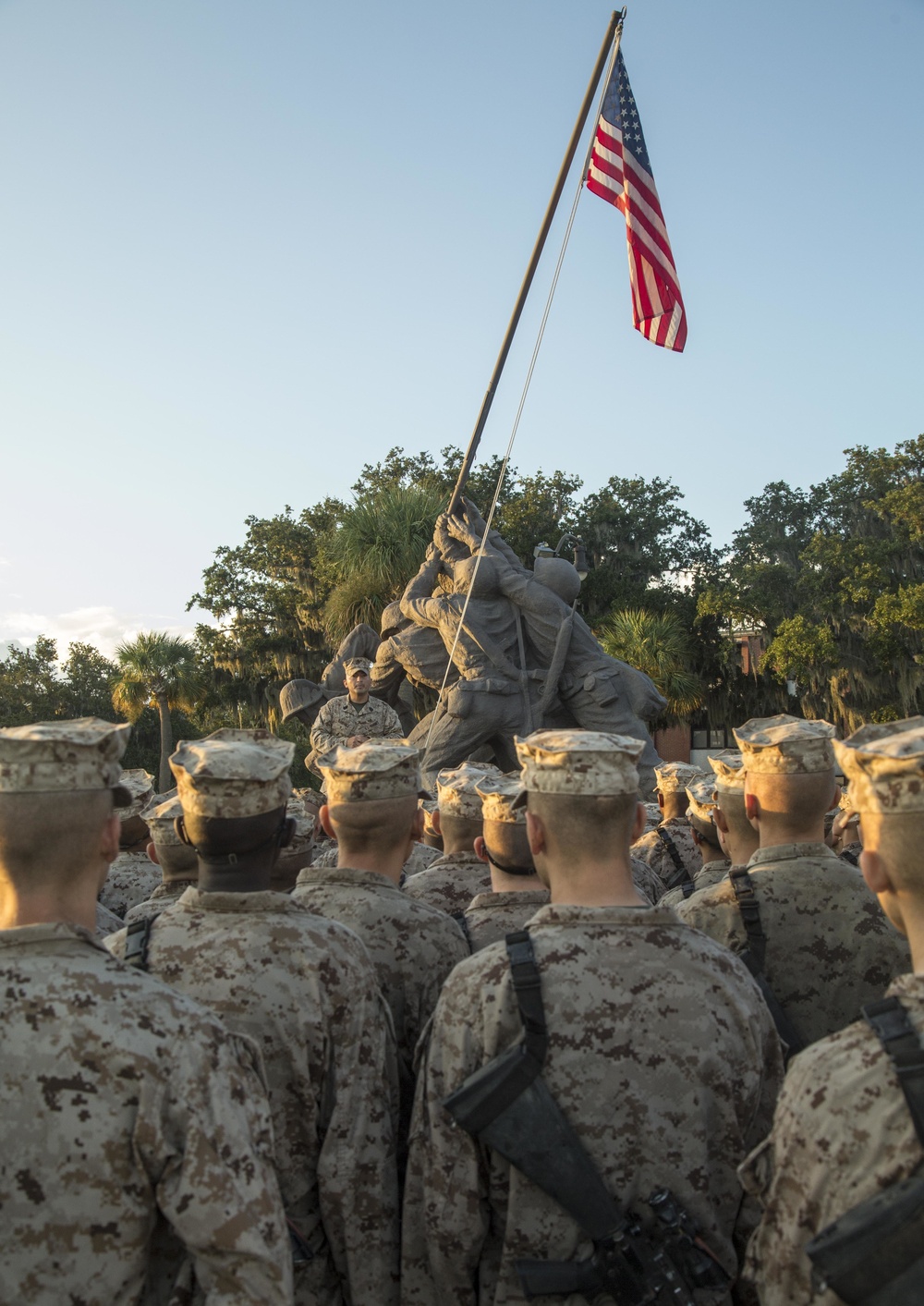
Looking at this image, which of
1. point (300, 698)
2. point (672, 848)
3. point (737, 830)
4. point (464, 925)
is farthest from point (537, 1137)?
point (300, 698)

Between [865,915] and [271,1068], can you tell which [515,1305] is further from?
[865,915]

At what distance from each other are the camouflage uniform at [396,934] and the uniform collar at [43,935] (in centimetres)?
123

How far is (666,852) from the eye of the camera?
6.30 meters

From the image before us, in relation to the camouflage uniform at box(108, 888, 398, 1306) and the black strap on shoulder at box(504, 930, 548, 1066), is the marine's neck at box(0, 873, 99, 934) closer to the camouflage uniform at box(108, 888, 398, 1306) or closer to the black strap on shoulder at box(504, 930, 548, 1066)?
the camouflage uniform at box(108, 888, 398, 1306)

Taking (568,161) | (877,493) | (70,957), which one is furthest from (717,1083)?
(877,493)

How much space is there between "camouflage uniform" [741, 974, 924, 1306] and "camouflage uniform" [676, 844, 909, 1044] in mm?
1374

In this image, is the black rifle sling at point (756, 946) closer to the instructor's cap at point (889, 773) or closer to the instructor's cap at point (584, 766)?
the instructor's cap at point (584, 766)

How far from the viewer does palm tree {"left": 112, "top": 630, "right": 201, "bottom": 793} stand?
35.0 m

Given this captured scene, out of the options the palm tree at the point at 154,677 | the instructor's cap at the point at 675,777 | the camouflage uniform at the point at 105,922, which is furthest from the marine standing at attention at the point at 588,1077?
Answer: the palm tree at the point at 154,677

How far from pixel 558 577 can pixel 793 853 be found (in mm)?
9710

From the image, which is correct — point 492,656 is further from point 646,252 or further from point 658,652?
point 658,652

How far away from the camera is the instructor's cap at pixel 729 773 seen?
412 cm

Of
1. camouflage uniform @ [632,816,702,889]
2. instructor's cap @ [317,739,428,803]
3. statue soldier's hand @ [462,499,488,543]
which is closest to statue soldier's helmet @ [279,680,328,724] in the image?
statue soldier's hand @ [462,499,488,543]

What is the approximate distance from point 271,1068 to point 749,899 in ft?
4.92
